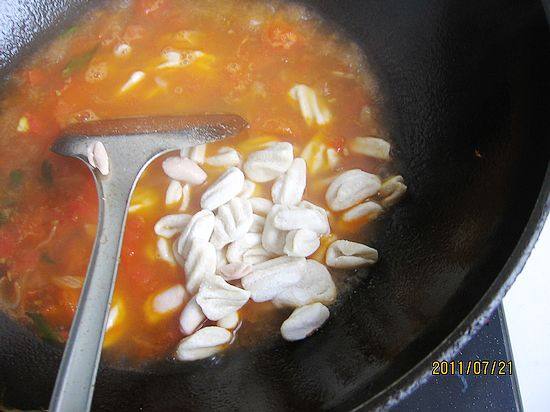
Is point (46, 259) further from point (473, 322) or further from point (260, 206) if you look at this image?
point (473, 322)

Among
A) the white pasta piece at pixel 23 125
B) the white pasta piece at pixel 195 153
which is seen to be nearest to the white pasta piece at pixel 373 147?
the white pasta piece at pixel 195 153

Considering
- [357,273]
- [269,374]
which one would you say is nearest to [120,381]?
[269,374]

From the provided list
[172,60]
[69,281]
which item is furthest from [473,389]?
[172,60]

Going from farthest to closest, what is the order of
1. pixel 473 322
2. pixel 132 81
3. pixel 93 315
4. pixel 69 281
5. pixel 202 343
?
pixel 132 81 → pixel 69 281 → pixel 202 343 → pixel 93 315 → pixel 473 322

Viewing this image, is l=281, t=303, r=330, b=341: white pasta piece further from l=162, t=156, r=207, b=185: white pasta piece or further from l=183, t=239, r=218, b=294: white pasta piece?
l=162, t=156, r=207, b=185: white pasta piece

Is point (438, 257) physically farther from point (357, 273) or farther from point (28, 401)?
point (28, 401)
